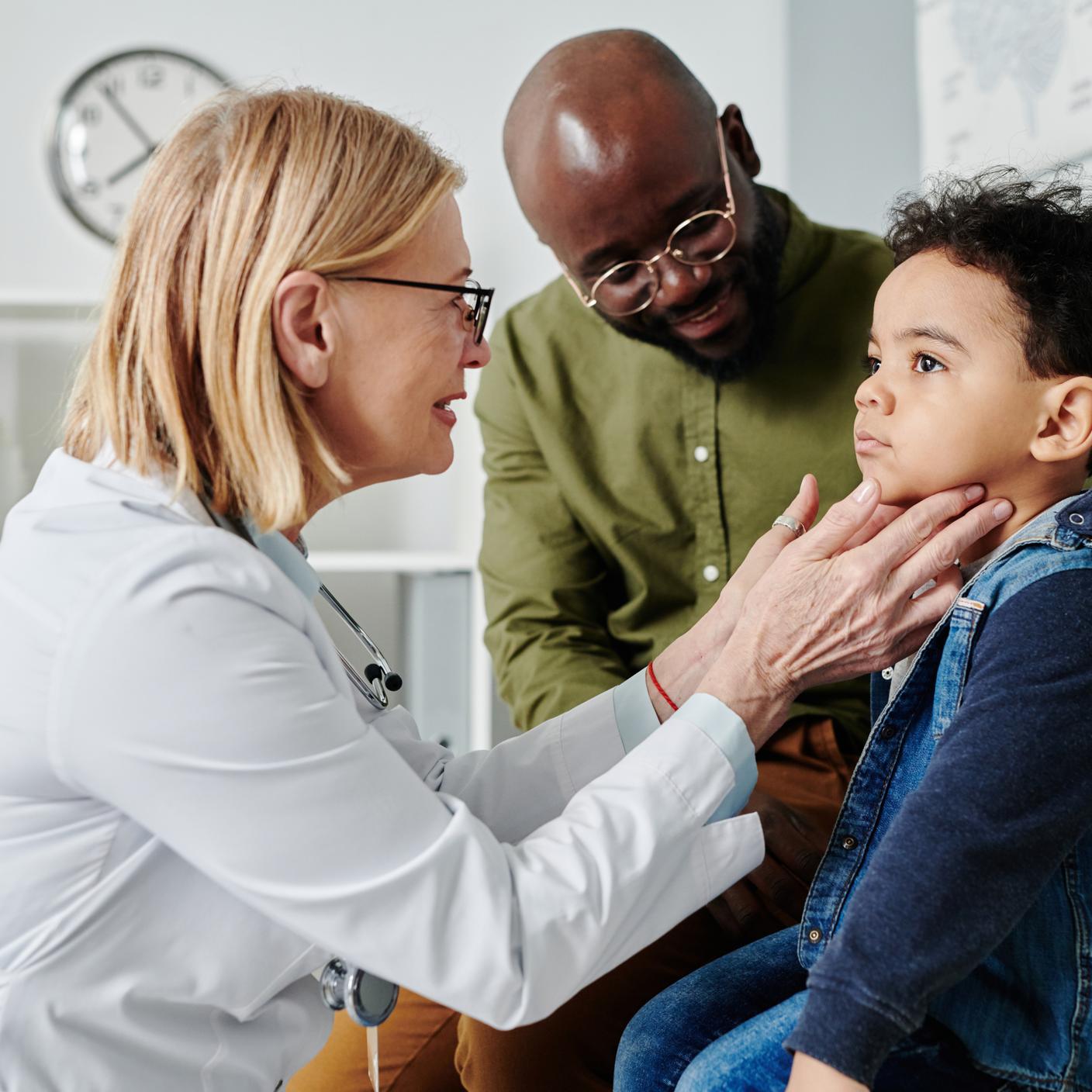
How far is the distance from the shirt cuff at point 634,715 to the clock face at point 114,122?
2.16 metres

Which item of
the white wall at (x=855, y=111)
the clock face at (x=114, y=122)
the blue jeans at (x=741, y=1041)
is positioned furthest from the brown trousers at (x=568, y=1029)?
the clock face at (x=114, y=122)

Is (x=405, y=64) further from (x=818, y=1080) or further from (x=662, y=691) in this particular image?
(x=818, y=1080)

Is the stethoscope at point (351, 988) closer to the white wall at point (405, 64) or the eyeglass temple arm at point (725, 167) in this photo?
the eyeglass temple arm at point (725, 167)

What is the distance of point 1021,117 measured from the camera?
1951 mm

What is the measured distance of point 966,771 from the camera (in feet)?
2.88

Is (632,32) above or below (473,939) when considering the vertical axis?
above

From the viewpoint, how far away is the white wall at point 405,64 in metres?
2.93

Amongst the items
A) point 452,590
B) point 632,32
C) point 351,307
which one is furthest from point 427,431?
point 452,590

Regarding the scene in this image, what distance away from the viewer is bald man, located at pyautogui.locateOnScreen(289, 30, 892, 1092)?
5.11ft

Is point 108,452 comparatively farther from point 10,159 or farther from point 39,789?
point 10,159

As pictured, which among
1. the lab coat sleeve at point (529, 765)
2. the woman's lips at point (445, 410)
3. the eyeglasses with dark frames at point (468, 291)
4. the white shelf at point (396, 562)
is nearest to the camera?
the eyeglasses with dark frames at point (468, 291)

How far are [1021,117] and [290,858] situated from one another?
1.69 metres

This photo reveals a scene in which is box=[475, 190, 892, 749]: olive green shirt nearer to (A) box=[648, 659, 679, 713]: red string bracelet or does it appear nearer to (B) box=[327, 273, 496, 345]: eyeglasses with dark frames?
(A) box=[648, 659, 679, 713]: red string bracelet

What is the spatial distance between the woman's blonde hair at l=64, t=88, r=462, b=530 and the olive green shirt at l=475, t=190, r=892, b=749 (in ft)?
2.48
